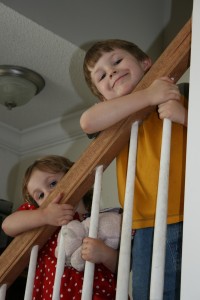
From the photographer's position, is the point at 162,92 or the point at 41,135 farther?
the point at 41,135

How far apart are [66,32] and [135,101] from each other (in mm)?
1327

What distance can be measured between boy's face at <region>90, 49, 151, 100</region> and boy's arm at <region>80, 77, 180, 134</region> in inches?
7.8

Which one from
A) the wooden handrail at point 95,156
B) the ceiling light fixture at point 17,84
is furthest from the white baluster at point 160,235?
the ceiling light fixture at point 17,84

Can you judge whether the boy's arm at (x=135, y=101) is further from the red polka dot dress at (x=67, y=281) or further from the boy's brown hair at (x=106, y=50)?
the red polka dot dress at (x=67, y=281)

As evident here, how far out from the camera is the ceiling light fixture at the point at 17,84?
2426 mm

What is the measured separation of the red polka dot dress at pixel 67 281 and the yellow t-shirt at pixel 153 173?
0.95 feet

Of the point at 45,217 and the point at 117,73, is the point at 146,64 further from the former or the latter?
the point at 45,217

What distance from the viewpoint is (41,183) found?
1467mm

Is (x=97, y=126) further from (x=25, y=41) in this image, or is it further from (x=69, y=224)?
(x=25, y=41)

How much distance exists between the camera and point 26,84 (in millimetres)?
2471

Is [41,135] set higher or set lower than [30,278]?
higher

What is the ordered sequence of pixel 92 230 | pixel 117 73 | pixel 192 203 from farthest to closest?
pixel 117 73 → pixel 92 230 → pixel 192 203

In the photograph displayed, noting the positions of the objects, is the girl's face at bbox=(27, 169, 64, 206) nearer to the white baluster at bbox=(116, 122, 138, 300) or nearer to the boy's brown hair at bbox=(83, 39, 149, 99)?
the boy's brown hair at bbox=(83, 39, 149, 99)

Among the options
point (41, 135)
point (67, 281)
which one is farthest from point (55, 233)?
point (41, 135)
